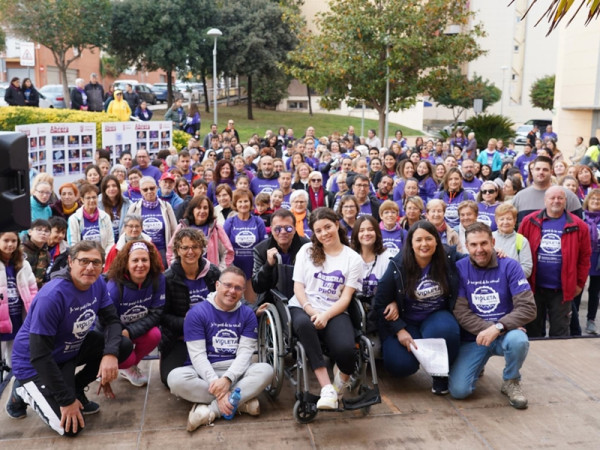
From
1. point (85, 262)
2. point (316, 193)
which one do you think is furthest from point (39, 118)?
point (85, 262)

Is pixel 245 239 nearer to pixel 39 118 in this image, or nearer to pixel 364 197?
pixel 364 197

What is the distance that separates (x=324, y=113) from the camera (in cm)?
4950

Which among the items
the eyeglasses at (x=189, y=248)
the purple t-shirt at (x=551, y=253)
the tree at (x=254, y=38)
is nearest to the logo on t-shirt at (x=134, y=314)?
the eyeglasses at (x=189, y=248)

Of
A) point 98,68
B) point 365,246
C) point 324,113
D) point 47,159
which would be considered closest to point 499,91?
point 324,113

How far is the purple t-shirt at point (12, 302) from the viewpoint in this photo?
5.65m

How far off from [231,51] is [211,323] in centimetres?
3503

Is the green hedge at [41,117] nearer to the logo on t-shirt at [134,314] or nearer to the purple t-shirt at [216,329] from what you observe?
the logo on t-shirt at [134,314]

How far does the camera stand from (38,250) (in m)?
6.32

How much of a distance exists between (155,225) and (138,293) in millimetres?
2619

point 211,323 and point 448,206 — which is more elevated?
point 448,206

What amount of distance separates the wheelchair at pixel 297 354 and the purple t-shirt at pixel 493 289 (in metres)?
0.99

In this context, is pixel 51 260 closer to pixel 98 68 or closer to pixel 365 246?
pixel 365 246

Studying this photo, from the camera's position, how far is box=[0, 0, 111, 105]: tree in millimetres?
33125

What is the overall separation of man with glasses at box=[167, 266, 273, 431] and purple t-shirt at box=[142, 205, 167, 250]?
9.51 feet
